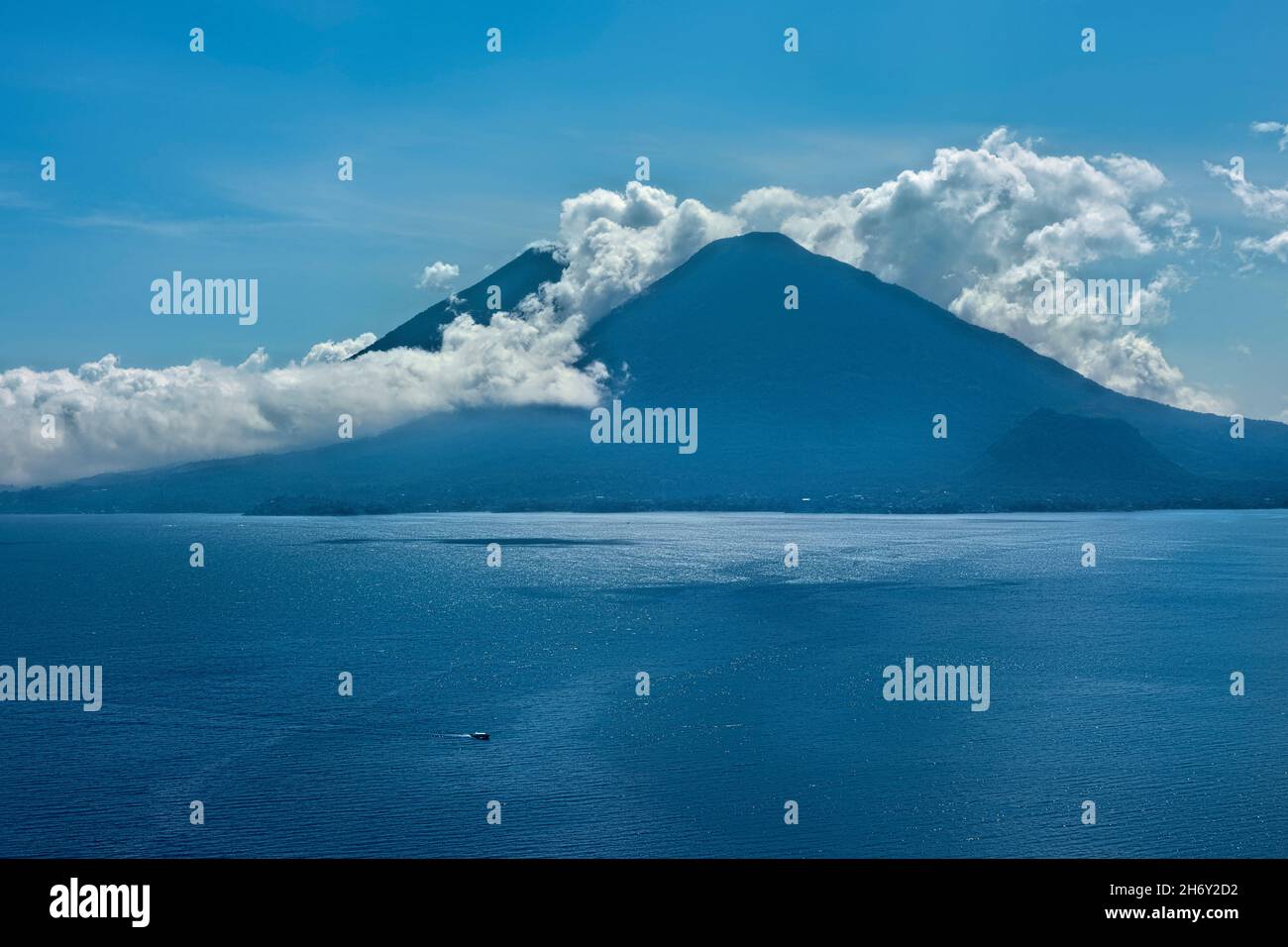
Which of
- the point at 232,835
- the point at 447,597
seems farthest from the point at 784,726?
the point at 447,597

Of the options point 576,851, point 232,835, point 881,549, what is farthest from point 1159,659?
point 881,549

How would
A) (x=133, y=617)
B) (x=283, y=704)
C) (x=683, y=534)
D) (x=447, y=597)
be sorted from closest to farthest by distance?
(x=283, y=704) → (x=133, y=617) → (x=447, y=597) → (x=683, y=534)

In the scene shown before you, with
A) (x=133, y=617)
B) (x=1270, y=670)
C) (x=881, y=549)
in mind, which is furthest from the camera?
(x=881, y=549)

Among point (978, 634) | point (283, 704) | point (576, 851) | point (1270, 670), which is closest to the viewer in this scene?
point (576, 851)

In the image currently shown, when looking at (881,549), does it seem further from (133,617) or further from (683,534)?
(133,617)

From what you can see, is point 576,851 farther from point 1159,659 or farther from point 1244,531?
point 1244,531

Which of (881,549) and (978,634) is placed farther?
(881,549)
